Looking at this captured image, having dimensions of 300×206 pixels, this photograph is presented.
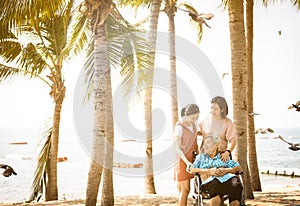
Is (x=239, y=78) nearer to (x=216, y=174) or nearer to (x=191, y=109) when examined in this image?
(x=191, y=109)

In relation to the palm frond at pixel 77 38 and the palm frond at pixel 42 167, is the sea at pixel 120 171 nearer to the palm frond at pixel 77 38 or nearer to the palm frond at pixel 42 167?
the palm frond at pixel 42 167

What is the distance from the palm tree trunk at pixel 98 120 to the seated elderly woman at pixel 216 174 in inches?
77.5

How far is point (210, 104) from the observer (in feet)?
17.2

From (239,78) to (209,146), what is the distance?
2616 millimetres

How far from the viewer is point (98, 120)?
6484 mm

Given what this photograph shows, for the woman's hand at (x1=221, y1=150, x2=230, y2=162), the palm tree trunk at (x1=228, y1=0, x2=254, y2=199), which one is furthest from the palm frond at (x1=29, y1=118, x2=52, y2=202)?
the woman's hand at (x1=221, y1=150, x2=230, y2=162)

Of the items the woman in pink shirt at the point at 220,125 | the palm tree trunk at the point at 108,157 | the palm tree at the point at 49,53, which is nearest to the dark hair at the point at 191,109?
the woman in pink shirt at the point at 220,125

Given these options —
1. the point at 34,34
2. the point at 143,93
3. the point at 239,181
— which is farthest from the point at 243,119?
the point at 34,34

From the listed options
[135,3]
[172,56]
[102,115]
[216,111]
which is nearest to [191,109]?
[216,111]

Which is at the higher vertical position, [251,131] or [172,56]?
[172,56]

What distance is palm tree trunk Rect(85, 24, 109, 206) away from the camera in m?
6.45

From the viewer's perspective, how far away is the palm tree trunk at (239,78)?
23.4 ft

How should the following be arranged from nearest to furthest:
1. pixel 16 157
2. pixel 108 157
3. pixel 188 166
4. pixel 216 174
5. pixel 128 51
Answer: pixel 216 174
pixel 188 166
pixel 108 157
pixel 128 51
pixel 16 157

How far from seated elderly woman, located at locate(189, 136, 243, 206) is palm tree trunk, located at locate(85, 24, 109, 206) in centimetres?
197
